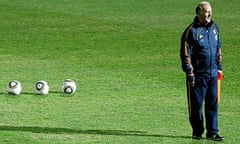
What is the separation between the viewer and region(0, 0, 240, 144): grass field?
13734 millimetres

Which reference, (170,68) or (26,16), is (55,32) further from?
(170,68)

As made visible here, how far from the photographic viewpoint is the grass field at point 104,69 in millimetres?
13734

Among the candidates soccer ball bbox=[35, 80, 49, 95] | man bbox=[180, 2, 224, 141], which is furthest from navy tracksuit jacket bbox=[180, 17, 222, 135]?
soccer ball bbox=[35, 80, 49, 95]

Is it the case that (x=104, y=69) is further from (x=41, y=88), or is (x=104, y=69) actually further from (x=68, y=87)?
(x=41, y=88)

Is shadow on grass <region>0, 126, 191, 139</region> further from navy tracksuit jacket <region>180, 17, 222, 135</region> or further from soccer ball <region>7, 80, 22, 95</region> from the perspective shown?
soccer ball <region>7, 80, 22, 95</region>

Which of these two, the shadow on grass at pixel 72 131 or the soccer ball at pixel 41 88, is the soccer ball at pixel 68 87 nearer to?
the soccer ball at pixel 41 88

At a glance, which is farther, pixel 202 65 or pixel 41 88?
pixel 41 88

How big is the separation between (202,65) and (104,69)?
23.7 feet

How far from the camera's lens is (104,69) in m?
19.6

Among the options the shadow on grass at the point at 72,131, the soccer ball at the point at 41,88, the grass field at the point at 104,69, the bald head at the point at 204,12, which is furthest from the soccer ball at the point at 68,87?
the bald head at the point at 204,12

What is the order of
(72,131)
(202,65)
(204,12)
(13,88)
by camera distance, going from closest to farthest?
1. (204,12)
2. (202,65)
3. (72,131)
4. (13,88)

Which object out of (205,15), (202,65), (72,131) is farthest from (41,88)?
(205,15)

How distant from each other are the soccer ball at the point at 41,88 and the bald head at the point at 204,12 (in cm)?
497

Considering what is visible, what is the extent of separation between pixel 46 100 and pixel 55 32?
10221 millimetres
